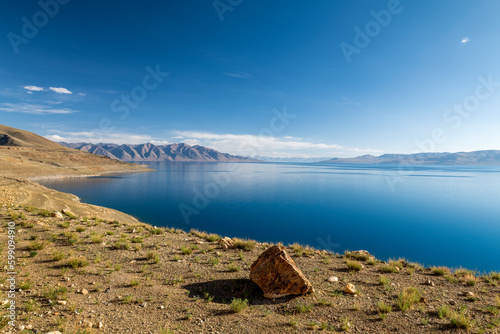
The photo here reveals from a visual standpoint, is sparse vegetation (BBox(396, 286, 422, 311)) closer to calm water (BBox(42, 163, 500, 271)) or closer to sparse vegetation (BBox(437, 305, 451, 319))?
sparse vegetation (BBox(437, 305, 451, 319))

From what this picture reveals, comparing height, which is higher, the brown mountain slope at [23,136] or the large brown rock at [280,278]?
the brown mountain slope at [23,136]

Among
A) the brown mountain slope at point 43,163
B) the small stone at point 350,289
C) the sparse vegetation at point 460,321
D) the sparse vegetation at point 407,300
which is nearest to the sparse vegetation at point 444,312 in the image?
the sparse vegetation at point 460,321

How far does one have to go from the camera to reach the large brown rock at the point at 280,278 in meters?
6.93

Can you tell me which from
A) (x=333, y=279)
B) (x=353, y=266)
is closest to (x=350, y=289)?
(x=333, y=279)

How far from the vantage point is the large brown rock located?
6926mm

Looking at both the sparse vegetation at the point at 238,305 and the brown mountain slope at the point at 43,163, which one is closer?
the sparse vegetation at the point at 238,305

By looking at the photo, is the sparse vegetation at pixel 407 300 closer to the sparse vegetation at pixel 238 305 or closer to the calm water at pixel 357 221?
the sparse vegetation at pixel 238 305

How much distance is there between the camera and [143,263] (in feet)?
29.8

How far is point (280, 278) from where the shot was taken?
704 cm

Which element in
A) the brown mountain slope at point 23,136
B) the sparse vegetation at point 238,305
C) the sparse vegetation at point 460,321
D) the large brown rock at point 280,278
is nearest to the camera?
the sparse vegetation at point 460,321

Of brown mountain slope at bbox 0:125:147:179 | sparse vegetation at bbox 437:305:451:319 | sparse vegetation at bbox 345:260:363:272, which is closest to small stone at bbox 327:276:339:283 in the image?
sparse vegetation at bbox 345:260:363:272

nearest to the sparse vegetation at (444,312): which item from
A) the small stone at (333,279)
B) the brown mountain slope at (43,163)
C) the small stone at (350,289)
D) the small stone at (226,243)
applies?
the small stone at (350,289)

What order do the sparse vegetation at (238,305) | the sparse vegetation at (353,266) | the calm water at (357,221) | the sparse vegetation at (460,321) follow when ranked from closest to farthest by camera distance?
the sparse vegetation at (460,321), the sparse vegetation at (238,305), the sparse vegetation at (353,266), the calm water at (357,221)

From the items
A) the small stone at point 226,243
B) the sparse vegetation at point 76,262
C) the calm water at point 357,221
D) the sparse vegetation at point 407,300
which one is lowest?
the calm water at point 357,221
